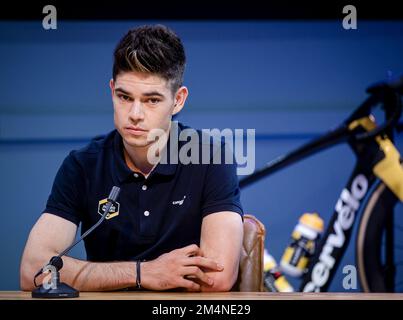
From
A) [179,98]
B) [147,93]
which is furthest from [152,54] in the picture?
[179,98]

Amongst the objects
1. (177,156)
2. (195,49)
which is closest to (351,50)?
(195,49)

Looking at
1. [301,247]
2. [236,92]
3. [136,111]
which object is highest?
[236,92]

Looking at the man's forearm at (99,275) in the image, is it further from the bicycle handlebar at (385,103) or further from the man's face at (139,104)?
the bicycle handlebar at (385,103)

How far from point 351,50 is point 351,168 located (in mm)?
640

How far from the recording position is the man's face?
9.27 ft

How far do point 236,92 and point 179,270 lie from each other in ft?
5.72

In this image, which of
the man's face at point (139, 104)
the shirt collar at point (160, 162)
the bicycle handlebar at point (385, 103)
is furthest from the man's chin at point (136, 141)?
the bicycle handlebar at point (385, 103)

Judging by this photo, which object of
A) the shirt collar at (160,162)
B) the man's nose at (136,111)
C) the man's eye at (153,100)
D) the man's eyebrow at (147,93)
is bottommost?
the shirt collar at (160,162)

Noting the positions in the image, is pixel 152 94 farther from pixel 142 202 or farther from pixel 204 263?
pixel 204 263

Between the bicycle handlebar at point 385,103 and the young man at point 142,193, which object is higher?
the bicycle handlebar at point 385,103

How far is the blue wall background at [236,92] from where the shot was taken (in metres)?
3.93

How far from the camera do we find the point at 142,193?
2.92m

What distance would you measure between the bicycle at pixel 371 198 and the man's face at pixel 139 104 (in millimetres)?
1494
